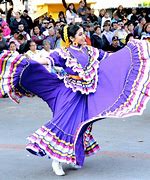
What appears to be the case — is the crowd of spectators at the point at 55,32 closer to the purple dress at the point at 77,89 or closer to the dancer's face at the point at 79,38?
the dancer's face at the point at 79,38

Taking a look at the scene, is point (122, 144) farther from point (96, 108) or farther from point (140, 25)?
point (140, 25)

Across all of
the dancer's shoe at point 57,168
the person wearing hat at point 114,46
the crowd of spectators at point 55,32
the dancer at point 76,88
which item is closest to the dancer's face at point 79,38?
the dancer at point 76,88

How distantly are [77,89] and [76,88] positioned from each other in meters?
0.01

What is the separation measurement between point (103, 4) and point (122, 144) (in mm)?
16404

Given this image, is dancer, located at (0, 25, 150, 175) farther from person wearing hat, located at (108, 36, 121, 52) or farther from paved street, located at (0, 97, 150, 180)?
person wearing hat, located at (108, 36, 121, 52)

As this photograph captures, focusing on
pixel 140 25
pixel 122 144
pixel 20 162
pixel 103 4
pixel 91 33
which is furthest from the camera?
pixel 103 4

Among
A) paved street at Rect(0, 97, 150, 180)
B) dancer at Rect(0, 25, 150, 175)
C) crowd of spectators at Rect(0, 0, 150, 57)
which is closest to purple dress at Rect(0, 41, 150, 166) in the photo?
dancer at Rect(0, 25, 150, 175)

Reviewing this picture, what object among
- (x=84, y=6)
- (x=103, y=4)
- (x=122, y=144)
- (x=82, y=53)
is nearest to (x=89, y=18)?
(x=84, y=6)

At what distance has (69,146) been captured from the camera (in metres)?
5.70

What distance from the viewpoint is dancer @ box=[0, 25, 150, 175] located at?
5641mm

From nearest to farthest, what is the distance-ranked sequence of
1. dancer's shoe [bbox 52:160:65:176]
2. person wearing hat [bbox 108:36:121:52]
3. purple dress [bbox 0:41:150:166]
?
purple dress [bbox 0:41:150:166] → dancer's shoe [bbox 52:160:65:176] → person wearing hat [bbox 108:36:121:52]

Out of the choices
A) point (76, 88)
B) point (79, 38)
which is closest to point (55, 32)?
point (79, 38)

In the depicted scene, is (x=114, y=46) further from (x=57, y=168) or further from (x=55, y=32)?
(x=57, y=168)

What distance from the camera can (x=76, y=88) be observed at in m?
5.81
